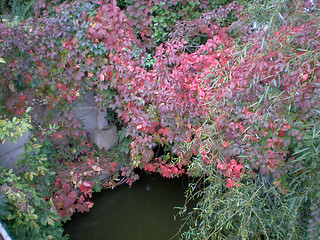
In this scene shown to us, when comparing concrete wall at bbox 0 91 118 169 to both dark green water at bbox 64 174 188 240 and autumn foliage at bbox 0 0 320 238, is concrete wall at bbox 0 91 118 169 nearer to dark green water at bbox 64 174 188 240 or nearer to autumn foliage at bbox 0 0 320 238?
autumn foliage at bbox 0 0 320 238

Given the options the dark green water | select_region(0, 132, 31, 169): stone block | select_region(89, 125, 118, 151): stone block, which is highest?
select_region(0, 132, 31, 169): stone block

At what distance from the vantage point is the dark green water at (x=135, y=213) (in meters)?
3.41

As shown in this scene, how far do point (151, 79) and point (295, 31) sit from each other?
139 centimetres

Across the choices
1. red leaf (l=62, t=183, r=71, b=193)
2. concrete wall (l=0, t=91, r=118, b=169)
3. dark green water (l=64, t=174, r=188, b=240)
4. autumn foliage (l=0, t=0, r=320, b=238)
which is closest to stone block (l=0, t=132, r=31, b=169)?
autumn foliage (l=0, t=0, r=320, b=238)

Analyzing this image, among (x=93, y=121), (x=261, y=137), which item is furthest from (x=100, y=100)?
(x=261, y=137)

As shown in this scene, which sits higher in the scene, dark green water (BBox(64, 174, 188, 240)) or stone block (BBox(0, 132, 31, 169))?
stone block (BBox(0, 132, 31, 169))

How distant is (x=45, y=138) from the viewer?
312 cm

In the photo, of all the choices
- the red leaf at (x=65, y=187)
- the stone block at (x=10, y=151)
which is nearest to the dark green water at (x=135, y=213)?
the red leaf at (x=65, y=187)

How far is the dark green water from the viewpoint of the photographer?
3.41 m

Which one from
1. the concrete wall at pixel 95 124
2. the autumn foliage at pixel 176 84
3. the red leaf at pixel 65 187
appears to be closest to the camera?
the autumn foliage at pixel 176 84

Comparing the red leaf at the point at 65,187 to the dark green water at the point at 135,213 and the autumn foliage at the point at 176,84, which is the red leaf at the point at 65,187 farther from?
the dark green water at the point at 135,213

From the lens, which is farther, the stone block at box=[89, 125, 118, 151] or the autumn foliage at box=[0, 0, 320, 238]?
the stone block at box=[89, 125, 118, 151]

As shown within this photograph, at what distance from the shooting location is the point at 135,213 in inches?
145

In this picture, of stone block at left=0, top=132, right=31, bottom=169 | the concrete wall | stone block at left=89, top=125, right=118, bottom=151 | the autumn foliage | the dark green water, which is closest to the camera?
the autumn foliage
